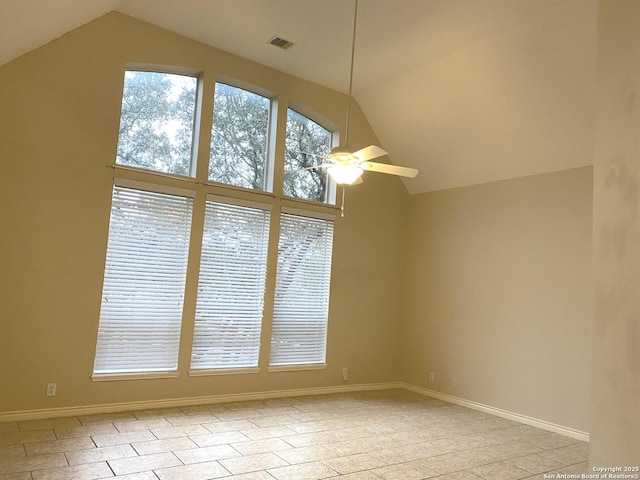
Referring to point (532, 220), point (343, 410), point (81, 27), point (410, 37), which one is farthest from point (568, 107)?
point (81, 27)

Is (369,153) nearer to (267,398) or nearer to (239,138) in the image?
(239,138)

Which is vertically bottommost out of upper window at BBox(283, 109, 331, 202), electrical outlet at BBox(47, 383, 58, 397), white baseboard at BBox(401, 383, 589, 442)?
white baseboard at BBox(401, 383, 589, 442)

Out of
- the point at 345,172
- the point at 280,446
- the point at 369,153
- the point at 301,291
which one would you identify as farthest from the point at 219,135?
the point at 280,446

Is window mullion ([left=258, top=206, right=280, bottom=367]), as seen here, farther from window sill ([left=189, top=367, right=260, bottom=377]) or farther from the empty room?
window sill ([left=189, top=367, right=260, bottom=377])

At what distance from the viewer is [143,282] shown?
4.70 m

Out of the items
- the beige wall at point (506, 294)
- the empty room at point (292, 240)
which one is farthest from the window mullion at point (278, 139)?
the beige wall at point (506, 294)

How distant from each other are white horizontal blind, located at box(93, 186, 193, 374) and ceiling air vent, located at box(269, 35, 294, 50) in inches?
75.6

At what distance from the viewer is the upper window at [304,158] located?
5883mm

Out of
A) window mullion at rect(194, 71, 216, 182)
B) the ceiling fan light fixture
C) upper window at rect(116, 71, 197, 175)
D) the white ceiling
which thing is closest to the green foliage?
upper window at rect(116, 71, 197, 175)

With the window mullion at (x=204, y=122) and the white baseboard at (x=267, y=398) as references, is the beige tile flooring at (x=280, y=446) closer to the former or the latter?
the white baseboard at (x=267, y=398)

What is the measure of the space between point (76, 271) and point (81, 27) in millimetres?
2322

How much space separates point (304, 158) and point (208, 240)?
1.74 metres

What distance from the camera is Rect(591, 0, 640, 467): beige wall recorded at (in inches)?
85.0

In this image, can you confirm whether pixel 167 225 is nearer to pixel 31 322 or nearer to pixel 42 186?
pixel 42 186
